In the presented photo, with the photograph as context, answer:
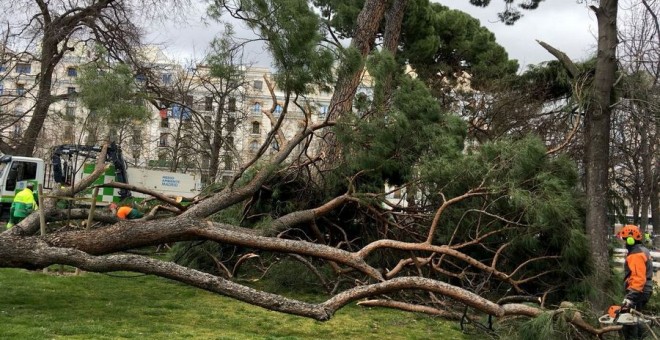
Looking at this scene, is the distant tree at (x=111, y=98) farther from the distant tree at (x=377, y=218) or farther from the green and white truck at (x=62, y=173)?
the green and white truck at (x=62, y=173)

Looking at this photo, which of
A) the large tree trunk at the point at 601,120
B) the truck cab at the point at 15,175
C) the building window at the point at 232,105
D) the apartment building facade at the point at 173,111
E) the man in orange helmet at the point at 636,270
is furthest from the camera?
the building window at the point at 232,105

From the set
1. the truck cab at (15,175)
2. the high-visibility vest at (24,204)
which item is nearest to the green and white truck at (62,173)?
the truck cab at (15,175)

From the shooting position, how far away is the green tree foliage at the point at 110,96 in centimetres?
808

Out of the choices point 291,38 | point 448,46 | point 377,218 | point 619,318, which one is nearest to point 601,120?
point 619,318

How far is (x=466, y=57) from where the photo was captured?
61.1ft

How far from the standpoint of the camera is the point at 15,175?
1855 cm

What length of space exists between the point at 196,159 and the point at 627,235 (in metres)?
26.3

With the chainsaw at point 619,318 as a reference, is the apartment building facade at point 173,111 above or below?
above

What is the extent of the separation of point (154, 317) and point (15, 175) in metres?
14.8

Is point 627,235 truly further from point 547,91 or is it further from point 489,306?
point 547,91

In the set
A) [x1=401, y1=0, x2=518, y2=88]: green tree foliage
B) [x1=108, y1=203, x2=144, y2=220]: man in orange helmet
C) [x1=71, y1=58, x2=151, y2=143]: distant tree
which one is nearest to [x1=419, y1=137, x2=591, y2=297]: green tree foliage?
[x1=71, y1=58, x2=151, y2=143]: distant tree

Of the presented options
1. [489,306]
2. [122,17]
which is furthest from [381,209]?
[122,17]

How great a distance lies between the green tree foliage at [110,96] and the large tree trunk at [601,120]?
6025 mm

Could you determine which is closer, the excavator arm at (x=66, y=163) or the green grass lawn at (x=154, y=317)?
the green grass lawn at (x=154, y=317)
